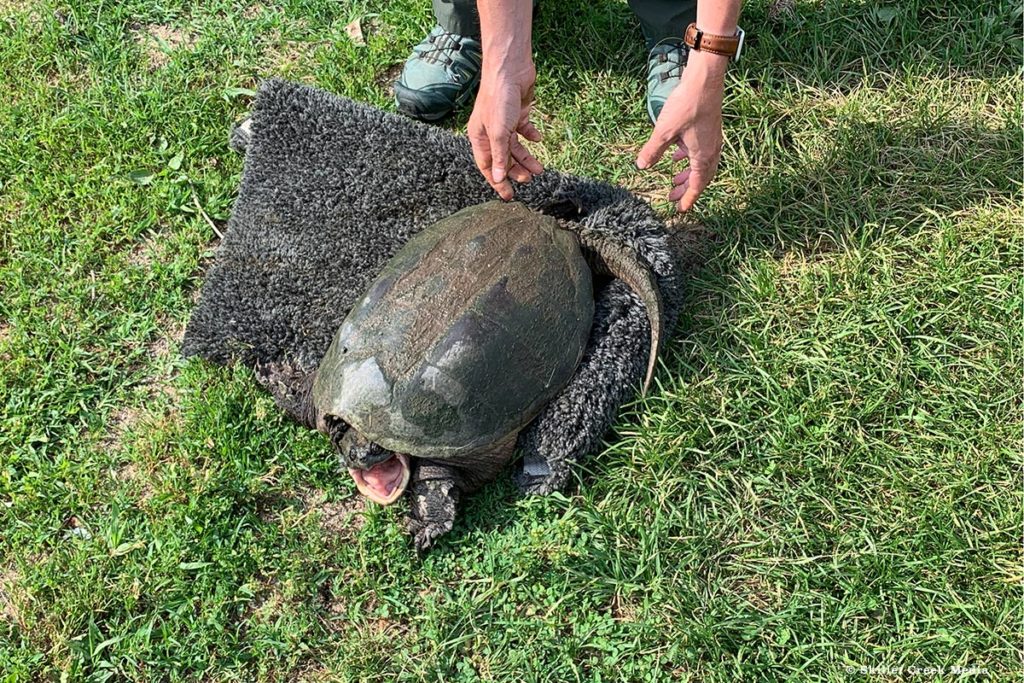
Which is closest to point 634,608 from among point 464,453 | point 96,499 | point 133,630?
point 464,453

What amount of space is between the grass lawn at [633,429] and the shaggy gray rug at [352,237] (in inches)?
5.7

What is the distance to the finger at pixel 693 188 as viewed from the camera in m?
3.03

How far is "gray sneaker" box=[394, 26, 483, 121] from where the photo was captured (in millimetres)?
3754

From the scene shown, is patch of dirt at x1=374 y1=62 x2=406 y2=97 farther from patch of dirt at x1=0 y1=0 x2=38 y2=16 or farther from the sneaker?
patch of dirt at x1=0 y1=0 x2=38 y2=16

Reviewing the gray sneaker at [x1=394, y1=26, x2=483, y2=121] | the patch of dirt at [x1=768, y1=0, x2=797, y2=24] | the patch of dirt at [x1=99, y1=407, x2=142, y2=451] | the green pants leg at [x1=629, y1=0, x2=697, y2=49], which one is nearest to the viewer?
the patch of dirt at [x1=99, y1=407, x2=142, y2=451]

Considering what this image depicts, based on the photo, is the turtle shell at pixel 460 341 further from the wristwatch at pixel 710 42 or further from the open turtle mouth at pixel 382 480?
the wristwatch at pixel 710 42

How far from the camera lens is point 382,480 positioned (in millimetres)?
2916

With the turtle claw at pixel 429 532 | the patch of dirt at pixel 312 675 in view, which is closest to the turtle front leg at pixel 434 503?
the turtle claw at pixel 429 532

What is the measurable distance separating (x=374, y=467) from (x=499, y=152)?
45.6 inches

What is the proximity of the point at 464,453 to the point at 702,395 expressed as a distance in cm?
90

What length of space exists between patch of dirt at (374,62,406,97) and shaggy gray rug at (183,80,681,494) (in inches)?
12.8

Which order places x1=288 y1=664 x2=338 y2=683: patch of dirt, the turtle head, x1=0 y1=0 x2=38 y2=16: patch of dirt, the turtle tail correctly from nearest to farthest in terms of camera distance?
x1=288 y1=664 x2=338 y2=683: patch of dirt → the turtle head → the turtle tail → x1=0 y1=0 x2=38 y2=16: patch of dirt

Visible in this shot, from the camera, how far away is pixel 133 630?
2.76 meters

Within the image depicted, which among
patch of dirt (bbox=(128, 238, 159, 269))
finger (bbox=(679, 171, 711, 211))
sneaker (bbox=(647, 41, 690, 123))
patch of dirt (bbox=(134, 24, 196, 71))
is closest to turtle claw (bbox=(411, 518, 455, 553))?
finger (bbox=(679, 171, 711, 211))
